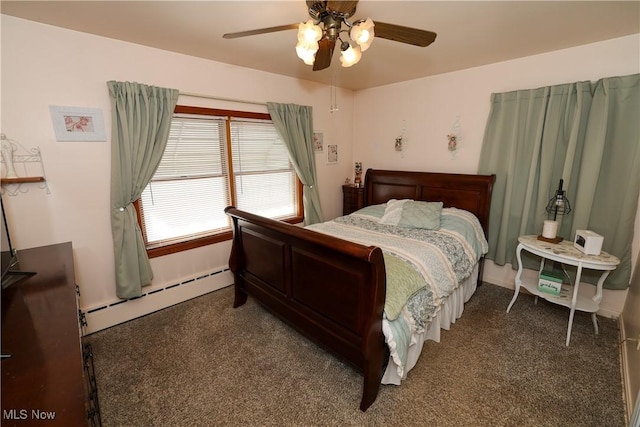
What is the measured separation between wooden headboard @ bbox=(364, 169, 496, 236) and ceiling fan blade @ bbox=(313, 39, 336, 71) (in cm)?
196

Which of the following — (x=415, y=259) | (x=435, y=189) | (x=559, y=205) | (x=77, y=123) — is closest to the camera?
(x=415, y=259)

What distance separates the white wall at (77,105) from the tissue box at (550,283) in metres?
3.26

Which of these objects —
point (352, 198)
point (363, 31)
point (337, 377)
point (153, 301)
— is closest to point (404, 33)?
point (363, 31)

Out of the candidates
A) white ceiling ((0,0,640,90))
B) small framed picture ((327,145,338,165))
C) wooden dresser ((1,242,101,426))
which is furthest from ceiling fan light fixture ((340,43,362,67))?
small framed picture ((327,145,338,165))

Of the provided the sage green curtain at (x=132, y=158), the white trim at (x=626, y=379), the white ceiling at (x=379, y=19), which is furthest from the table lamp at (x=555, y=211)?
the sage green curtain at (x=132, y=158)

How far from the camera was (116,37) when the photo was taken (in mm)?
2209

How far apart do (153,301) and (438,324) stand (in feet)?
8.43

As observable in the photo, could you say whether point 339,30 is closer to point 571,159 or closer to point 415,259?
point 415,259

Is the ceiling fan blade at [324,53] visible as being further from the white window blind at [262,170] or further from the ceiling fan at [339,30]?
the white window blind at [262,170]

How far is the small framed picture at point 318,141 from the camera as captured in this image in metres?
3.75

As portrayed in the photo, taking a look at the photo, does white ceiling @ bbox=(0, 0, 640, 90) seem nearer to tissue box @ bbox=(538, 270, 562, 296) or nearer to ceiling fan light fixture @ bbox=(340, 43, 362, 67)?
ceiling fan light fixture @ bbox=(340, 43, 362, 67)

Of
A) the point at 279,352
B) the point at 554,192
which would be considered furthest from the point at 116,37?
the point at 554,192

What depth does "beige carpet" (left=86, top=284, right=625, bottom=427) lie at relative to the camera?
63.6 inches

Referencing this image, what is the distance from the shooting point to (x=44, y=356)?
965mm
